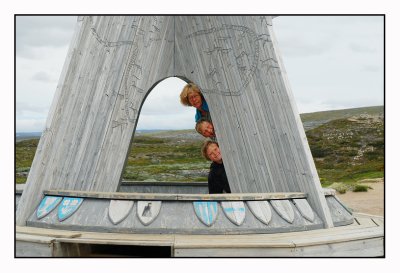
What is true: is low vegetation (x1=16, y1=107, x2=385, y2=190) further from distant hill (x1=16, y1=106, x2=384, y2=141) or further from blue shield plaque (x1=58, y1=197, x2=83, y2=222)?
blue shield plaque (x1=58, y1=197, x2=83, y2=222)

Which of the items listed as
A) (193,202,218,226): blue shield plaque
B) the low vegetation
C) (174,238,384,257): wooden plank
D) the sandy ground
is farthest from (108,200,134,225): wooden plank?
the low vegetation

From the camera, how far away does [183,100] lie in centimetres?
761

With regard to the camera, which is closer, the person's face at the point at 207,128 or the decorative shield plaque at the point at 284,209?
the decorative shield plaque at the point at 284,209

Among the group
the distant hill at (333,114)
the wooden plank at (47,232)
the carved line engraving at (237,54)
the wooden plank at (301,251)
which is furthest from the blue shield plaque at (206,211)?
the distant hill at (333,114)

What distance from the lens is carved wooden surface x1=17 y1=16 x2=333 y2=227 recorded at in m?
6.12

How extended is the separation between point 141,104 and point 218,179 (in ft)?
5.11

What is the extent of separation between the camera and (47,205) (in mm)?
5832

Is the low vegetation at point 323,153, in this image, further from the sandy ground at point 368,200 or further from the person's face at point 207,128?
the person's face at point 207,128

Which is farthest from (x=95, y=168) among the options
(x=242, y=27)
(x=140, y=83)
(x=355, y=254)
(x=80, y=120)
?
(x=355, y=254)

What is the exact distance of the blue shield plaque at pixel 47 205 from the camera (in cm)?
575

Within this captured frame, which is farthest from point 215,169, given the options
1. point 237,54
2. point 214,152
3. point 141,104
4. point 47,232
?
point 47,232

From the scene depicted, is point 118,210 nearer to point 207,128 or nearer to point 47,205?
point 47,205

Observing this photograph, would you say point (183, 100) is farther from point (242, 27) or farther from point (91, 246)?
point (91, 246)

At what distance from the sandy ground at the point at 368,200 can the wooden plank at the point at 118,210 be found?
8.45 meters
